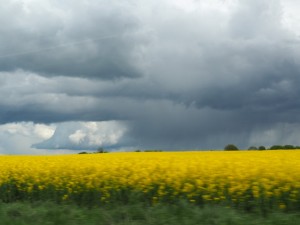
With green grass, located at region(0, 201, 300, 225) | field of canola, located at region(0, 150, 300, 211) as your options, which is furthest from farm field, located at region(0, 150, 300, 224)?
green grass, located at region(0, 201, 300, 225)

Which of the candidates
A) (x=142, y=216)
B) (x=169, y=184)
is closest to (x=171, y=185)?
(x=169, y=184)

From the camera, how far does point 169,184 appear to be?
28.9 ft

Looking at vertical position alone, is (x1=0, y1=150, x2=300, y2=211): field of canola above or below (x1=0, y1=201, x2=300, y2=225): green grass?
above

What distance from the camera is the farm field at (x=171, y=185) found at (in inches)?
311

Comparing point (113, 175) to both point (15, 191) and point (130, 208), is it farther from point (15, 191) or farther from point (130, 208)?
point (15, 191)

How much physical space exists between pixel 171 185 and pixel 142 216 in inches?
47.5

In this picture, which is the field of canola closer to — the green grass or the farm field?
the farm field

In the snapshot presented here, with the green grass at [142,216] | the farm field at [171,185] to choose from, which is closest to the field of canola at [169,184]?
the farm field at [171,185]

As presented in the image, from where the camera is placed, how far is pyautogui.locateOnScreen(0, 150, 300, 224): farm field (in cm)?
790

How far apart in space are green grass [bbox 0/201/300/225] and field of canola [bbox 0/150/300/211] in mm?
392

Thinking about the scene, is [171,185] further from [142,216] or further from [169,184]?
[142,216]

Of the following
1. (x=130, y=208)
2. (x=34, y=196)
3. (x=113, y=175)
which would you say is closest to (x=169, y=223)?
(x=130, y=208)

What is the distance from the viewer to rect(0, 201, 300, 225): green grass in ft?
22.7

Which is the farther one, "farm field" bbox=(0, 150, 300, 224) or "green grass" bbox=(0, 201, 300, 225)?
"farm field" bbox=(0, 150, 300, 224)
